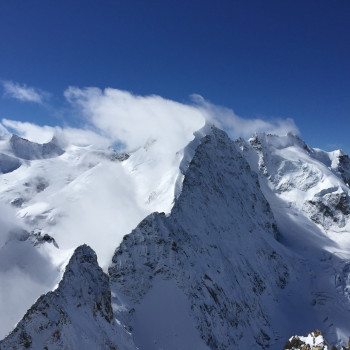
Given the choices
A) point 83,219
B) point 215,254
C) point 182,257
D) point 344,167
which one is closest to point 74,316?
point 182,257

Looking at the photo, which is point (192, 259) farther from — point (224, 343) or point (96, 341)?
point (96, 341)

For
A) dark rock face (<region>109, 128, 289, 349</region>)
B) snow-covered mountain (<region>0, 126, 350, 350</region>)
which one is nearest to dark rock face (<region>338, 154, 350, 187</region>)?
snow-covered mountain (<region>0, 126, 350, 350</region>)

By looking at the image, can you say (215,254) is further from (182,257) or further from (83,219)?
(83,219)

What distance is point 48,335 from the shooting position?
1348 inches

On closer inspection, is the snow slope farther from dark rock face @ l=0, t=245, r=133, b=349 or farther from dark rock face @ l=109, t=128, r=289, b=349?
dark rock face @ l=109, t=128, r=289, b=349

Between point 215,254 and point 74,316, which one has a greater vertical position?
point 215,254

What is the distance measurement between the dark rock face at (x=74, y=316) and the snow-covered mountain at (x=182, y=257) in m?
0.13

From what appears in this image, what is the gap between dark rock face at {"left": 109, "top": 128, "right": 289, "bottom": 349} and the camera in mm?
59906

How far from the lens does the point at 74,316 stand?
38719 mm

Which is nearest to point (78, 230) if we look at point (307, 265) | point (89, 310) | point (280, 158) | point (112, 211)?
point (112, 211)

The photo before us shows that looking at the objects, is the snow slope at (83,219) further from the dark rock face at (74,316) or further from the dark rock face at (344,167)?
the dark rock face at (344,167)

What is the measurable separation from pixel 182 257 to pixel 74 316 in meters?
27.6

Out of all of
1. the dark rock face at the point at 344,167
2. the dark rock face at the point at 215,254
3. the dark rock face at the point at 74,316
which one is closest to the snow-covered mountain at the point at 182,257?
the dark rock face at the point at 74,316

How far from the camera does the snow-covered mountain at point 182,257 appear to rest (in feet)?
146
